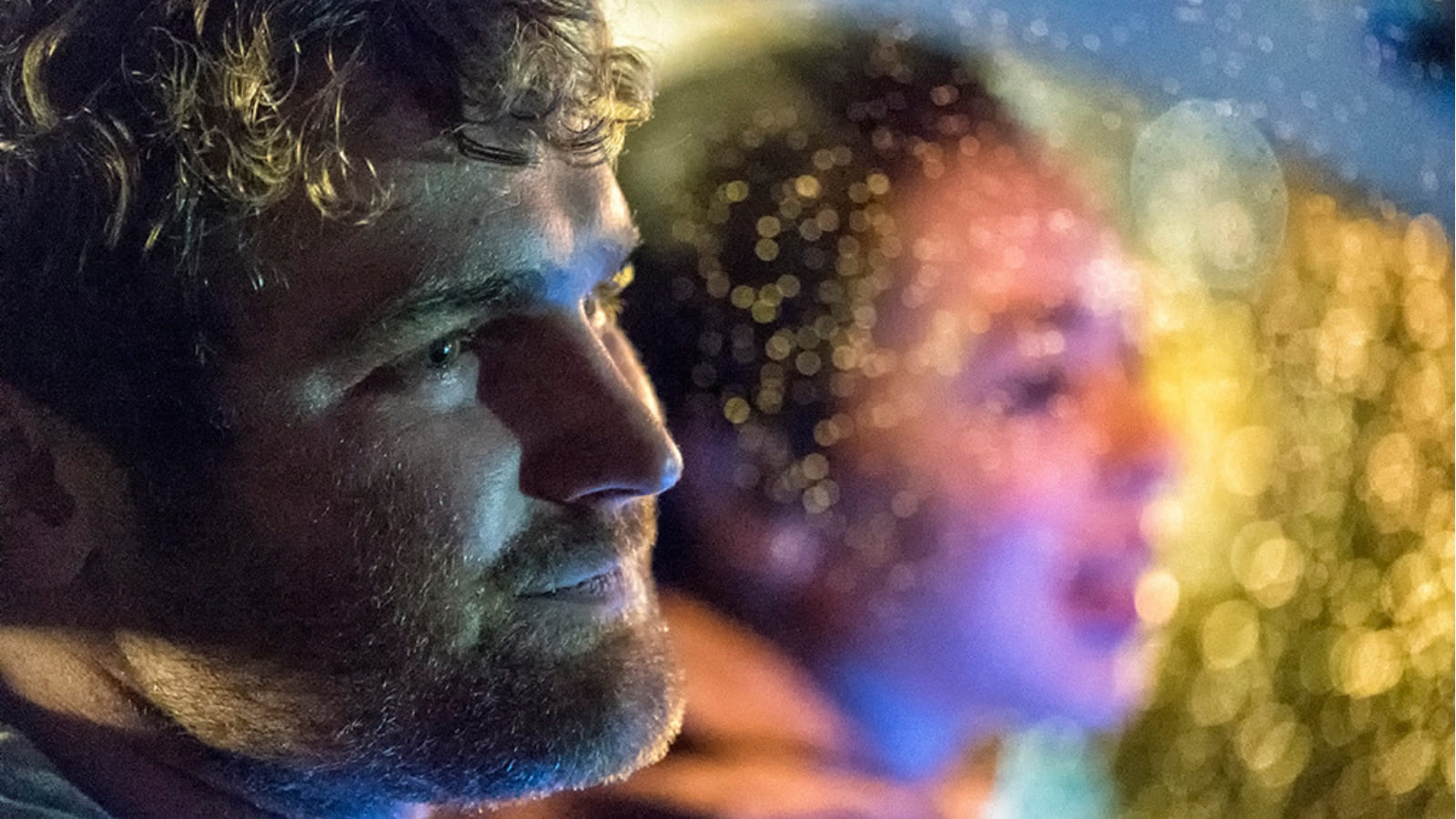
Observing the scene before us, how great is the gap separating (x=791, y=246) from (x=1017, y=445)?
0.23m

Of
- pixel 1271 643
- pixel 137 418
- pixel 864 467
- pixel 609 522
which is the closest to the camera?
pixel 137 418

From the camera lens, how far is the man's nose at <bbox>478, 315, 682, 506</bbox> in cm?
74

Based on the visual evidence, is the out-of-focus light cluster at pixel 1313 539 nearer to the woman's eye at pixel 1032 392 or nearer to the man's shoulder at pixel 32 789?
the woman's eye at pixel 1032 392

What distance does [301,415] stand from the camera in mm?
686

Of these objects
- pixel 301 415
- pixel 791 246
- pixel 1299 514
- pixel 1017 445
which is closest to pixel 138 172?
pixel 301 415

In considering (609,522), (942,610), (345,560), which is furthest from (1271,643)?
(345,560)

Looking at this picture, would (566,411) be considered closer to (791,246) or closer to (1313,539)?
(791,246)

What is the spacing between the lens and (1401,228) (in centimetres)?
119

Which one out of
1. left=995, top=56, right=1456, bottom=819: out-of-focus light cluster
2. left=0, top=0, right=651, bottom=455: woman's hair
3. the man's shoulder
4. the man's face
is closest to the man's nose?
the man's face

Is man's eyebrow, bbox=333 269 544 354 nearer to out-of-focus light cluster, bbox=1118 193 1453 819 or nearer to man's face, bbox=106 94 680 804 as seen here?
man's face, bbox=106 94 680 804

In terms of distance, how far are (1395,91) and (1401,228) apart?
123 millimetres

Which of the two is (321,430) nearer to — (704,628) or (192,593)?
(192,593)

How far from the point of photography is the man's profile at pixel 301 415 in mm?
659

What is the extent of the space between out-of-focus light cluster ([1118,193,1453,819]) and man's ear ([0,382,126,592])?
2.47 feet
